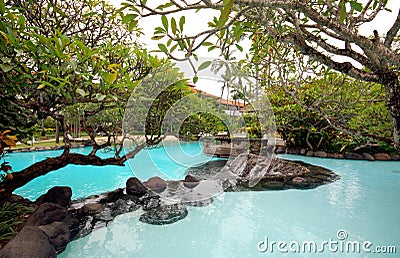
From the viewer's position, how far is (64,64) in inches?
53.9

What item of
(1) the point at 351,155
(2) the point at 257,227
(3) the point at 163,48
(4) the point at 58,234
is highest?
(3) the point at 163,48

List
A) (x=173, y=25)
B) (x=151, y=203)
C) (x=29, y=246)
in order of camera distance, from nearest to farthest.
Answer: (x=173, y=25) → (x=29, y=246) → (x=151, y=203)

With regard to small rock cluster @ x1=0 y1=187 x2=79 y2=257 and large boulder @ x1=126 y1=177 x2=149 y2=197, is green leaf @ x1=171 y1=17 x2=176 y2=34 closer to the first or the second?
small rock cluster @ x1=0 y1=187 x2=79 y2=257

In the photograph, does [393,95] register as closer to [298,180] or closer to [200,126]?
[200,126]

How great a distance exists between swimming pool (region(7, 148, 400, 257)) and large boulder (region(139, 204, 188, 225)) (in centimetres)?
9

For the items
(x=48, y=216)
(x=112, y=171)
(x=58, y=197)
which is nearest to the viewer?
(x=48, y=216)

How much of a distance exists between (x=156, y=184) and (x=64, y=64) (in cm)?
232

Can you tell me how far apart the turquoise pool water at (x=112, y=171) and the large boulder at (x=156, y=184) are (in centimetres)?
14

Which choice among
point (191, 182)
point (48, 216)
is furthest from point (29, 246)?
point (191, 182)

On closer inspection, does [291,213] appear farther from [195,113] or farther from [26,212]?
[26,212]

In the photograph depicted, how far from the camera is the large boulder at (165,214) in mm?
2867

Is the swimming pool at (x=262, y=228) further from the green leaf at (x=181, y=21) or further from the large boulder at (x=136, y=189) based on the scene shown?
the green leaf at (x=181, y=21)

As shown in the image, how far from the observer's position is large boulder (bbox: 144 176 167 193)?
328 centimetres

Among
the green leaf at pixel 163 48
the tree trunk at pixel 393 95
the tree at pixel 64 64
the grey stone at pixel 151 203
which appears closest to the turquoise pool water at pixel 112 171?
the tree at pixel 64 64
